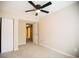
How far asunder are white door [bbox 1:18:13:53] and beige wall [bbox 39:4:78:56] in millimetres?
2081

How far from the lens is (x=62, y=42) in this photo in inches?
128

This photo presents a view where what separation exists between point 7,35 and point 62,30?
2671 mm

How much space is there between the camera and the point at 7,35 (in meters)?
3.38

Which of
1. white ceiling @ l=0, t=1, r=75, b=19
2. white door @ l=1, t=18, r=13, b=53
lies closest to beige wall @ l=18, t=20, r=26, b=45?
white ceiling @ l=0, t=1, r=75, b=19

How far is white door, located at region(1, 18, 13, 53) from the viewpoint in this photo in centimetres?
328

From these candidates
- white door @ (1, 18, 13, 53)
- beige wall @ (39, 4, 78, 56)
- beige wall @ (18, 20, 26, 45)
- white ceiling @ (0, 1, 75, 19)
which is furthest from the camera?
beige wall @ (18, 20, 26, 45)

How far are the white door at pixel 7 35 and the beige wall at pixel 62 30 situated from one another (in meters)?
2.08

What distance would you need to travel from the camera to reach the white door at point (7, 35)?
10.7 ft

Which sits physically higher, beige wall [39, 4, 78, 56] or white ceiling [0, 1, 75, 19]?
white ceiling [0, 1, 75, 19]

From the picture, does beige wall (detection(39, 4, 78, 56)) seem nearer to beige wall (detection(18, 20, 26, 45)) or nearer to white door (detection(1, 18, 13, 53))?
beige wall (detection(18, 20, 26, 45))

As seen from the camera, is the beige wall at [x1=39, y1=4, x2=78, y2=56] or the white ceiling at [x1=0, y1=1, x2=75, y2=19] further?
the white ceiling at [x1=0, y1=1, x2=75, y2=19]

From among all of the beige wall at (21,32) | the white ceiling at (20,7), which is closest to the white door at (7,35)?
the white ceiling at (20,7)

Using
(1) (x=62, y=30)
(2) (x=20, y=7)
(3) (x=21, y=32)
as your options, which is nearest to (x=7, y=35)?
(2) (x=20, y=7)

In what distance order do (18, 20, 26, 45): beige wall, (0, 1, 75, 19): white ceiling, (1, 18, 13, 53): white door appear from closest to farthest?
1. (0, 1, 75, 19): white ceiling
2. (1, 18, 13, 53): white door
3. (18, 20, 26, 45): beige wall
